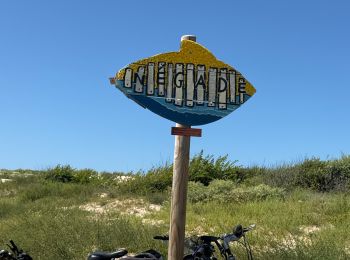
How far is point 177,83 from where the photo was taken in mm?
5887

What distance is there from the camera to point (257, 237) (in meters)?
8.85

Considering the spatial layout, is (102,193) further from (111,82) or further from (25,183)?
(111,82)

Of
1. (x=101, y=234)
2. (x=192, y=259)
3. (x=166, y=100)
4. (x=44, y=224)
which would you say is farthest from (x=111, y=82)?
(x=44, y=224)

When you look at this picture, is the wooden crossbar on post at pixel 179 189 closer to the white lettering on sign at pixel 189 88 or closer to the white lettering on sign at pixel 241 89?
the white lettering on sign at pixel 189 88

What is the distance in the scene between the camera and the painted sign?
5875 mm

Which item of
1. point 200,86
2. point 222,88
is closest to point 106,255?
point 200,86

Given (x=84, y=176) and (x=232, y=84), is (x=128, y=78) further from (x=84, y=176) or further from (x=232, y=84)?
(x=84, y=176)

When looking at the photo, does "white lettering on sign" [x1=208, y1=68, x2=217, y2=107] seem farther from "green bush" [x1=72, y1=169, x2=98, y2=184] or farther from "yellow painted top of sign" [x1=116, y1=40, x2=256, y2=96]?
"green bush" [x1=72, y1=169, x2=98, y2=184]

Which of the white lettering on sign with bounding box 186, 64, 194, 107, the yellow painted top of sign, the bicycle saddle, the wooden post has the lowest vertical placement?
the bicycle saddle

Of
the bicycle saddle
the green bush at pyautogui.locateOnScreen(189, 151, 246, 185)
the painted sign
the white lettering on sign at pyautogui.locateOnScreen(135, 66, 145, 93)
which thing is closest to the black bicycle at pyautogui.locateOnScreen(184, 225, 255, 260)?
the bicycle saddle

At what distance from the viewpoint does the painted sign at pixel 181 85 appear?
5875 mm

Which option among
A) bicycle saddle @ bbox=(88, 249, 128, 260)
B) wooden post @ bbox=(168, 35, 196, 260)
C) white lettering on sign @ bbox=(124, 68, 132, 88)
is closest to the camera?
bicycle saddle @ bbox=(88, 249, 128, 260)

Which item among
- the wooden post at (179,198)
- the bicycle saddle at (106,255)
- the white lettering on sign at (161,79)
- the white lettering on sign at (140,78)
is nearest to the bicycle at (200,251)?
the bicycle saddle at (106,255)

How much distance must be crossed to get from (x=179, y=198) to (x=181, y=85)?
1.25 meters
